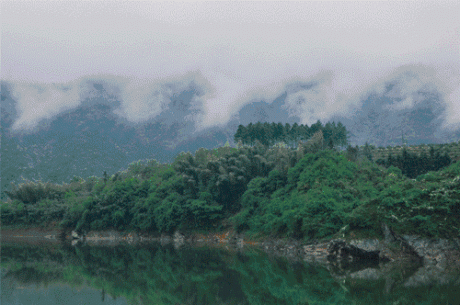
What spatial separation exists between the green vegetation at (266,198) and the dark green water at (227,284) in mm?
4029

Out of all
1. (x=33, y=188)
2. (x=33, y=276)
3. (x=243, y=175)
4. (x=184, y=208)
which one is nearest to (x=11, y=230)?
(x=33, y=188)

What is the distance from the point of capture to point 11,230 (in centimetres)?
5216

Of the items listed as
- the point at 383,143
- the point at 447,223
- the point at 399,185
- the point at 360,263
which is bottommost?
the point at 360,263

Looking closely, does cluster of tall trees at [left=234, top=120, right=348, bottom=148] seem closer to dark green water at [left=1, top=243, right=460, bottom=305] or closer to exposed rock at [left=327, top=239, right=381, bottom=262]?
exposed rock at [left=327, top=239, right=381, bottom=262]

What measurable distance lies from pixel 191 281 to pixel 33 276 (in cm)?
661

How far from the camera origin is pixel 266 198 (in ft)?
108

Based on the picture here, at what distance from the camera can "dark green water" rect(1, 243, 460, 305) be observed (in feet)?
34.8

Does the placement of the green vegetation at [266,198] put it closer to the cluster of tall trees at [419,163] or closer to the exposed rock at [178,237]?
the cluster of tall trees at [419,163]

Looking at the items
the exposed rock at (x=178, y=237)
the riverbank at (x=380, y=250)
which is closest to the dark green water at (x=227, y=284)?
the riverbank at (x=380, y=250)

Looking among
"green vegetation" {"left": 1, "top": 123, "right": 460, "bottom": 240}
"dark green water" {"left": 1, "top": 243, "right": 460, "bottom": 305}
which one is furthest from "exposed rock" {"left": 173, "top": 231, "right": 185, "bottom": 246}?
"dark green water" {"left": 1, "top": 243, "right": 460, "bottom": 305}

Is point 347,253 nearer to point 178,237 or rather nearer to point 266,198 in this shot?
point 266,198

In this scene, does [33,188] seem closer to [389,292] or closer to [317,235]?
[317,235]

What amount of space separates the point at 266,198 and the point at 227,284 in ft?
67.5

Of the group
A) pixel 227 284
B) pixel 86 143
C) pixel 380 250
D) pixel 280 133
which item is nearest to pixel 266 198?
pixel 380 250
